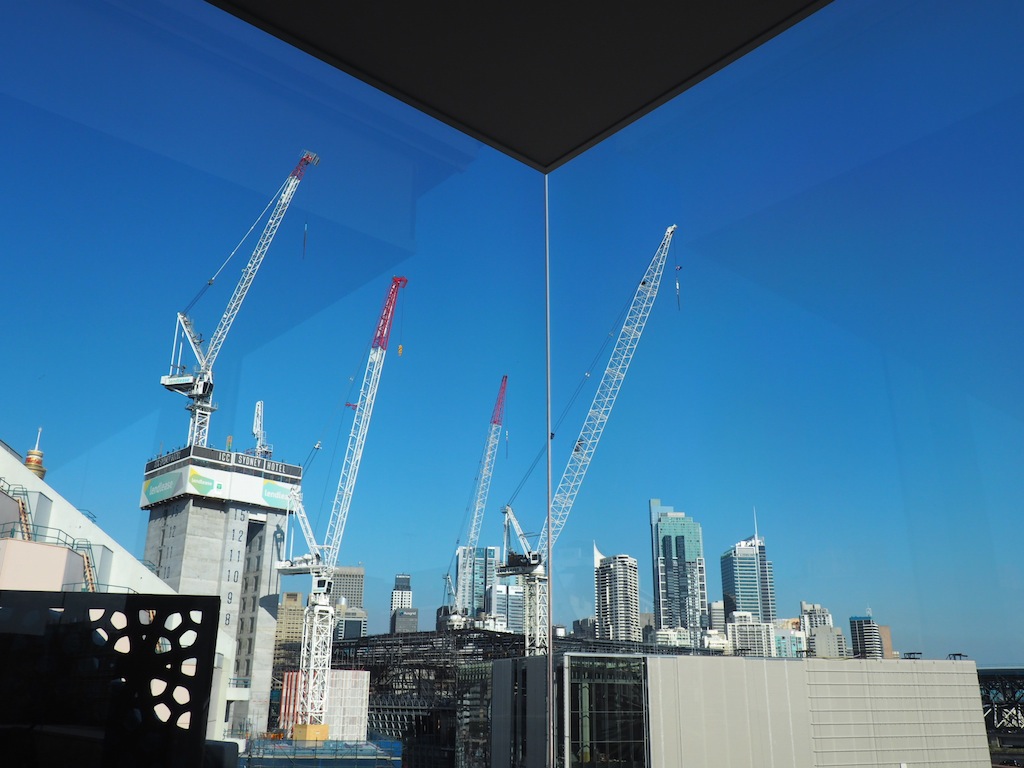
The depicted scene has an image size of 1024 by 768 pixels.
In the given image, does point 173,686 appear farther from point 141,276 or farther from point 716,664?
point 716,664

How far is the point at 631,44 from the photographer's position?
2752 mm

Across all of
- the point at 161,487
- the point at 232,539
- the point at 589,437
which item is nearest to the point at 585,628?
the point at 589,437

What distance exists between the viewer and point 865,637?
10.7 ft

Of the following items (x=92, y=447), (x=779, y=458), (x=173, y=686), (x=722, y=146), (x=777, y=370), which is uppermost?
(x=722, y=146)

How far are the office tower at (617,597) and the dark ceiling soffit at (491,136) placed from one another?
88.0 inches

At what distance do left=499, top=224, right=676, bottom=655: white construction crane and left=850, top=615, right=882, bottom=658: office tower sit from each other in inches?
63.2

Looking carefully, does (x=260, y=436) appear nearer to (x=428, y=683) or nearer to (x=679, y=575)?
(x=679, y=575)

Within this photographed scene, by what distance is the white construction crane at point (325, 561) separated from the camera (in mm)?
4191

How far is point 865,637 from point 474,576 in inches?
130

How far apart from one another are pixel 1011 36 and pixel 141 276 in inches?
130

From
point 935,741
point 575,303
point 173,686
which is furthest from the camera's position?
point 575,303

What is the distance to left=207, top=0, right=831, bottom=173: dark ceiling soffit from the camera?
2.62m

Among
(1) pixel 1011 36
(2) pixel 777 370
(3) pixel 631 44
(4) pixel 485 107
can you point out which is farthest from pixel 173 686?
(1) pixel 1011 36

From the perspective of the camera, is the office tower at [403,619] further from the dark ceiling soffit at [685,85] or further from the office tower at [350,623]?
the dark ceiling soffit at [685,85]
